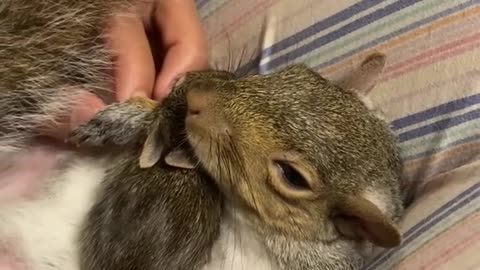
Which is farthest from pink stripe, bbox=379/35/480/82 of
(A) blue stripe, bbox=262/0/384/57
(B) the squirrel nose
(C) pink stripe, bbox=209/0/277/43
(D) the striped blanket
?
(B) the squirrel nose

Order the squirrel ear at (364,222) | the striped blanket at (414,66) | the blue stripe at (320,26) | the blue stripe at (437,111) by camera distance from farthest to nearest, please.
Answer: the blue stripe at (320,26), the blue stripe at (437,111), the striped blanket at (414,66), the squirrel ear at (364,222)

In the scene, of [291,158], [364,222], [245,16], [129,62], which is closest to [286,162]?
[291,158]

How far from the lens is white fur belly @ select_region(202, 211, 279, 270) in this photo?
3.48ft

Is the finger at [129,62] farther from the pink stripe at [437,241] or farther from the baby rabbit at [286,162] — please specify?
the pink stripe at [437,241]

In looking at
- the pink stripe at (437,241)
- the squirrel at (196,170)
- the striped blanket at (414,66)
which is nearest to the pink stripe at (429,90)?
the striped blanket at (414,66)

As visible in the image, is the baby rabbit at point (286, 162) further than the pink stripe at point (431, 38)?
No

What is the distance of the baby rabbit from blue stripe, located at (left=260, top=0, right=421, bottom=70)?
0.73 ft

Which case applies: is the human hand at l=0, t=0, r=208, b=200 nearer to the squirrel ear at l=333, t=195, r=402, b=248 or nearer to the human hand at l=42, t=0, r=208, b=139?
the human hand at l=42, t=0, r=208, b=139

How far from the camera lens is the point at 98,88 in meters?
1.21

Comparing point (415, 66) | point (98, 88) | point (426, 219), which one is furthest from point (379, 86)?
point (98, 88)

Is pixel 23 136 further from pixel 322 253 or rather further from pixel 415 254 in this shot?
pixel 415 254

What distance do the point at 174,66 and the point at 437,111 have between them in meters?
0.36

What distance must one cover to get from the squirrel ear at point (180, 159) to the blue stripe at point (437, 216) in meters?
0.27

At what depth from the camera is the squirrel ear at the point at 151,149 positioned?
1.04 metres
